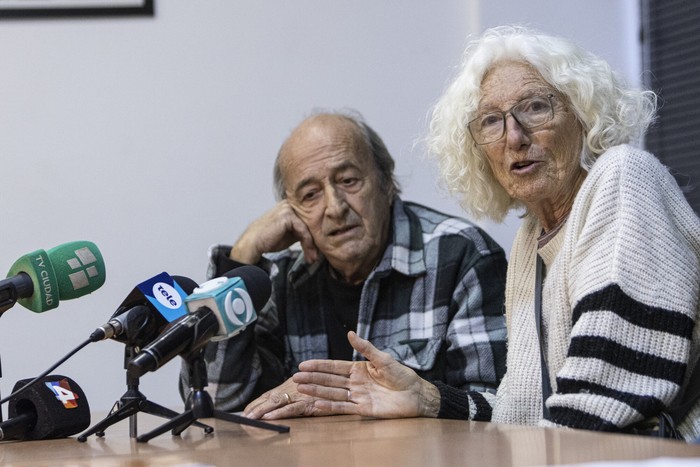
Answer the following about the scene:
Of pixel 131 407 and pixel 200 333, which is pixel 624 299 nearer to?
pixel 200 333

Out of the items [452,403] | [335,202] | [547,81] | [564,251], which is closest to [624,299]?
[564,251]

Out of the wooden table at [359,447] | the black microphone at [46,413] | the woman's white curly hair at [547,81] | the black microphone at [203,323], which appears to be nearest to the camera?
the wooden table at [359,447]

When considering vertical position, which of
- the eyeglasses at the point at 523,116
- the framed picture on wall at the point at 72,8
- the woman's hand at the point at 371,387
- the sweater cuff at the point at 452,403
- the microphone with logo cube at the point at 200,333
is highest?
the framed picture on wall at the point at 72,8

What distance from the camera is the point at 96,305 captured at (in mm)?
3113

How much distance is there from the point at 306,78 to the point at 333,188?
0.61 m

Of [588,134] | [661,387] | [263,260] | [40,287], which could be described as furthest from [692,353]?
[263,260]

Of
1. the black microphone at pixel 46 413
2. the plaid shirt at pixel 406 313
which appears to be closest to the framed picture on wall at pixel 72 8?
the plaid shirt at pixel 406 313

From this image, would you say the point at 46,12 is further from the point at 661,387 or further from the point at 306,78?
the point at 661,387

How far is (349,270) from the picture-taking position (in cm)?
282

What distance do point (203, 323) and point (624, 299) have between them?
2.33 ft

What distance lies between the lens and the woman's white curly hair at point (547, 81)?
2160mm

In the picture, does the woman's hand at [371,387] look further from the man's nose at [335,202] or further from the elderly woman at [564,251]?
the man's nose at [335,202]

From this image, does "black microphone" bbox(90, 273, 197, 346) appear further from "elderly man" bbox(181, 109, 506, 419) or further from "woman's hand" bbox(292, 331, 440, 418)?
"elderly man" bbox(181, 109, 506, 419)

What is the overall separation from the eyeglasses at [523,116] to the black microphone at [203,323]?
0.81 m
